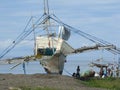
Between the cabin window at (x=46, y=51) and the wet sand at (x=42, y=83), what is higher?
the cabin window at (x=46, y=51)

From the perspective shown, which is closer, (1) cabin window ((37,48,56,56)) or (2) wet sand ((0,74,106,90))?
(2) wet sand ((0,74,106,90))

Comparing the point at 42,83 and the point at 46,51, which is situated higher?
the point at 46,51

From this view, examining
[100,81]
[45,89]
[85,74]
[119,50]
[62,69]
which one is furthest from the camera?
[62,69]

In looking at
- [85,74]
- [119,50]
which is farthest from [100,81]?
[119,50]

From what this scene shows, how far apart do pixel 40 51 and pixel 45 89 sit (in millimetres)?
28798

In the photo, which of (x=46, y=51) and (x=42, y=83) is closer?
(x=42, y=83)

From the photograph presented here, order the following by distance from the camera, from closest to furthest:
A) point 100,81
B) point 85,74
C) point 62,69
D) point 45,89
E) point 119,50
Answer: point 45,89
point 100,81
point 85,74
point 119,50
point 62,69

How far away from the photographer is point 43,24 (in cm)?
5894

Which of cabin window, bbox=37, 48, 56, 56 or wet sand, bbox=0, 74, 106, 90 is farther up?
cabin window, bbox=37, 48, 56, 56

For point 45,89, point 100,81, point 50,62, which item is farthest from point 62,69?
point 45,89

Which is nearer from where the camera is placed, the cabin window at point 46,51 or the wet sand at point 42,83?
the wet sand at point 42,83

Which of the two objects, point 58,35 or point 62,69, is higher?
point 58,35

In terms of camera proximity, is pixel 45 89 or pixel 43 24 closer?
pixel 45 89

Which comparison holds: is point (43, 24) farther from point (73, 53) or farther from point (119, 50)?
point (119, 50)
